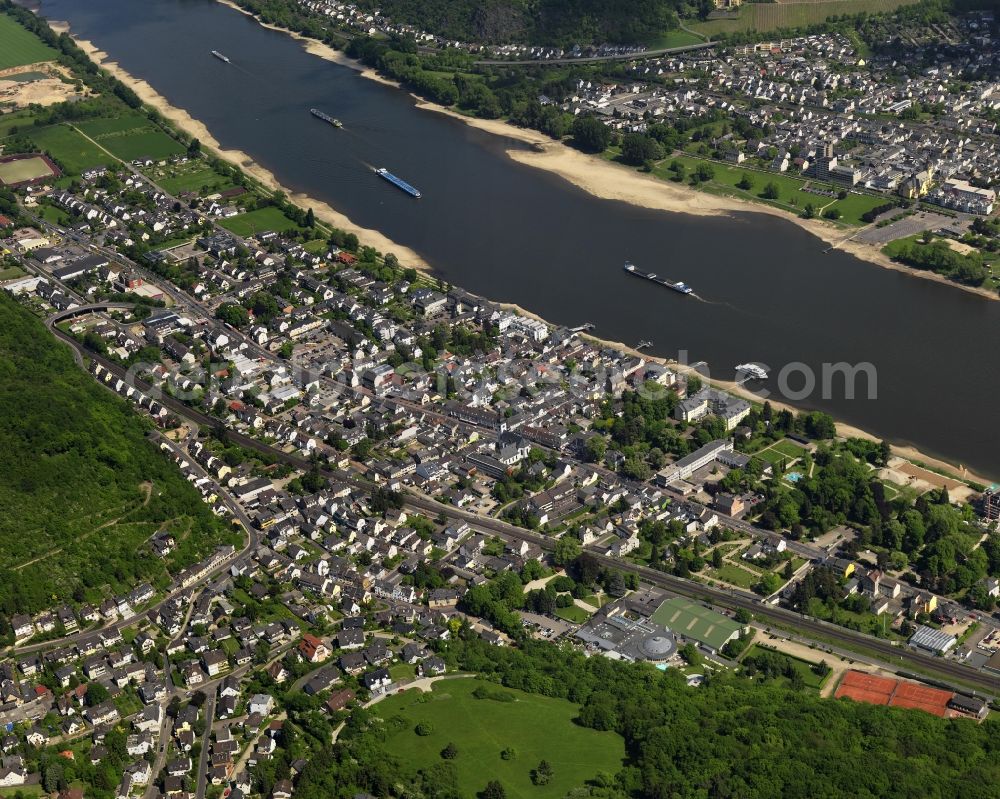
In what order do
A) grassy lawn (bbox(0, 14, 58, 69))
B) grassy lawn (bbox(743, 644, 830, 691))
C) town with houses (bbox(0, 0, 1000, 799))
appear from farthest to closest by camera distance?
1. grassy lawn (bbox(0, 14, 58, 69))
2. grassy lawn (bbox(743, 644, 830, 691))
3. town with houses (bbox(0, 0, 1000, 799))

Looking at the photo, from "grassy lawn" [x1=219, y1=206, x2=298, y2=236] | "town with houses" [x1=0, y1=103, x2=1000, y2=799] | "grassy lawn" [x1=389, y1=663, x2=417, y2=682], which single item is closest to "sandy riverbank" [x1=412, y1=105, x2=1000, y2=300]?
"town with houses" [x1=0, y1=103, x2=1000, y2=799]

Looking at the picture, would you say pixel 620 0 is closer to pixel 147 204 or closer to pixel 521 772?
pixel 147 204

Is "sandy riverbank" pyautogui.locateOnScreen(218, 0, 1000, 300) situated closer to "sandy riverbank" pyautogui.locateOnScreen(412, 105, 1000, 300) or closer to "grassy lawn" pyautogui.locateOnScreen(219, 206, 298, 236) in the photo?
"sandy riverbank" pyautogui.locateOnScreen(412, 105, 1000, 300)

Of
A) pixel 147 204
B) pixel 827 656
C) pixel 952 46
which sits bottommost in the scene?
pixel 147 204

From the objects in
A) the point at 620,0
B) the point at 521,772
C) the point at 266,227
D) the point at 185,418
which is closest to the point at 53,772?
the point at 521,772

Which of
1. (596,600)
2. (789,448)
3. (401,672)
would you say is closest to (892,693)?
(596,600)

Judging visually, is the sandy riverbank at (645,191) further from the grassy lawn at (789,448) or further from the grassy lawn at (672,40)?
the grassy lawn at (672,40)
